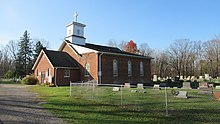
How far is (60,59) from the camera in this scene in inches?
1332

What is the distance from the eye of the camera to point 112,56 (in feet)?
105

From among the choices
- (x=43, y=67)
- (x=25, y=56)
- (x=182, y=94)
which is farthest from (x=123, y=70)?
(x=25, y=56)

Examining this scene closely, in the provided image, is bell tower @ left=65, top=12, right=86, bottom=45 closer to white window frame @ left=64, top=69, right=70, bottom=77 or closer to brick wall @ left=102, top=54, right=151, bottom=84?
white window frame @ left=64, top=69, right=70, bottom=77

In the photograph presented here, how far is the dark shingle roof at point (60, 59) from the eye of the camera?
106ft

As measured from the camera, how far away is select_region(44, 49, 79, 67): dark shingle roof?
32.3 m

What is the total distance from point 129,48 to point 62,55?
43.4m

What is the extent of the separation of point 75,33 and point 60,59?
21.2ft

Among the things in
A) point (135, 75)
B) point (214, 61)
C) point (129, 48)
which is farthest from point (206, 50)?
point (135, 75)

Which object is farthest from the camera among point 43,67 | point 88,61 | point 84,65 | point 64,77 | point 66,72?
point 43,67

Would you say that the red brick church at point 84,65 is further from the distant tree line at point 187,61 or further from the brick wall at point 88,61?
the distant tree line at point 187,61

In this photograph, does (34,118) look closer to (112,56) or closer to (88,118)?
(88,118)

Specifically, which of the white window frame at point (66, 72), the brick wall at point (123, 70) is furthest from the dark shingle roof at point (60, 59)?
the brick wall at point (123, 70)

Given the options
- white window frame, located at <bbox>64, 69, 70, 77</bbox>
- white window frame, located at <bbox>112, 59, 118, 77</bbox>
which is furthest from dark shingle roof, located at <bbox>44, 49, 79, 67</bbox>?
white window frame, located at <bbox>112, 59, 118, 77</bbox>

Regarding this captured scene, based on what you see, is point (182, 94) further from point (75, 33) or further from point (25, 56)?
point (25, 56)
